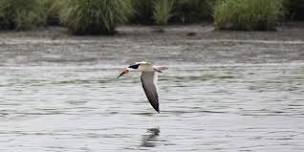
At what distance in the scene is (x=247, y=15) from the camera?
112ft

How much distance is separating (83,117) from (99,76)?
23.6 ft

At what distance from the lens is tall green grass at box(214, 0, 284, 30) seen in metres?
34.2

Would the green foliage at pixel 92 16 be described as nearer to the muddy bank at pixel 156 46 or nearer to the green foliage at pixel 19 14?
the muddy bank at pixel 156 46

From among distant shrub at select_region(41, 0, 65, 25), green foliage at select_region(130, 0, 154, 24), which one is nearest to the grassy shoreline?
distant shrub at select_region(41, 0, 65, 25)

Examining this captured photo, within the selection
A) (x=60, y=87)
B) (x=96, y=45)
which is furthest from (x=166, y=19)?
(x=60, y=87)

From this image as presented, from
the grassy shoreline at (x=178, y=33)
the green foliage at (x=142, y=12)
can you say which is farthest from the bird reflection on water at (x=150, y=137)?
the green foliage at (x=142, y=12)

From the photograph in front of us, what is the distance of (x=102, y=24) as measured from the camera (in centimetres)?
3366

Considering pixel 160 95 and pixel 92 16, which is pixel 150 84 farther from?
pixel 92 16

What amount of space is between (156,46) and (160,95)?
9881 millimetres

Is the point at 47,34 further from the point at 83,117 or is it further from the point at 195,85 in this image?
the point at 83,117

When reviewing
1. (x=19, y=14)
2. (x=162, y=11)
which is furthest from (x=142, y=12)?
(x=19, y=14)

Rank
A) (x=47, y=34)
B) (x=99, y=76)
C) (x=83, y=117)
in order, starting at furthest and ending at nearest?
(x=47, y=34), (x=99, y=76), (x=83, y=117)

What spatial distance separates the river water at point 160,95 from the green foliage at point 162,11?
4767 mm

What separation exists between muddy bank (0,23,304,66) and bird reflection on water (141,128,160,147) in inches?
456
